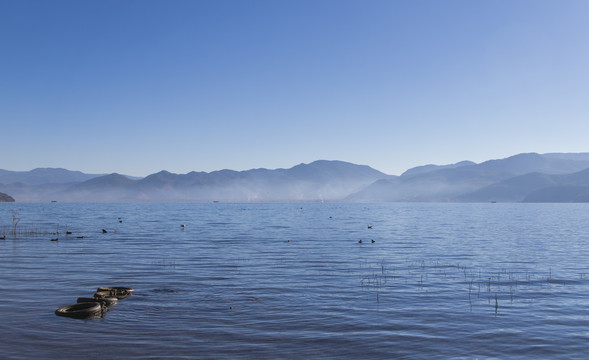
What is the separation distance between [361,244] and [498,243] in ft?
53.6

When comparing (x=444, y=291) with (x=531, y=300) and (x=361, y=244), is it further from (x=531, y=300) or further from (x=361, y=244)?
(x=361, y=244)

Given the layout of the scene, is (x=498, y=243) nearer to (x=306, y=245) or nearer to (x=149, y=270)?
(x=306, y=245)

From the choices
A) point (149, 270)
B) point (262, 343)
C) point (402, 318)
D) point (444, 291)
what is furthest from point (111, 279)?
point (444, 291)

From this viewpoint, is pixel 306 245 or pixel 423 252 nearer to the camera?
→ pixel 423 252

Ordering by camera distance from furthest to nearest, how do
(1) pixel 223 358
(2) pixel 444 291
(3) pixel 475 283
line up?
(3) pixel 475 283
(2) pixel 444 291
(1) pixel 223 358

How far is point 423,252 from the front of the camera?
4306 centimetres

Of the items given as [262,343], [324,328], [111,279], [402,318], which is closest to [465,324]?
[402,318]

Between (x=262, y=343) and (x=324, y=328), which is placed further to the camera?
(x=324, y=328)

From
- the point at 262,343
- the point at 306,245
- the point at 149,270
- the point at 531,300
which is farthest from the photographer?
the point at 306,245

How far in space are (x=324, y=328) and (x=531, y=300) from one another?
38.4ft

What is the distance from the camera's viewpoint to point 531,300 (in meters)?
22.0

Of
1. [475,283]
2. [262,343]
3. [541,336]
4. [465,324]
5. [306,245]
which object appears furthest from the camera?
[306,245]

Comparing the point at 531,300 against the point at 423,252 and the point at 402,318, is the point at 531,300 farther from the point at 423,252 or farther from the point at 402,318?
the point at 423,252

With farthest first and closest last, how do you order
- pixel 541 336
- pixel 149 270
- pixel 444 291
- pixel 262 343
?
pixel 149 270, pixel 444 291, pixel 541 336, pixel 262 343
